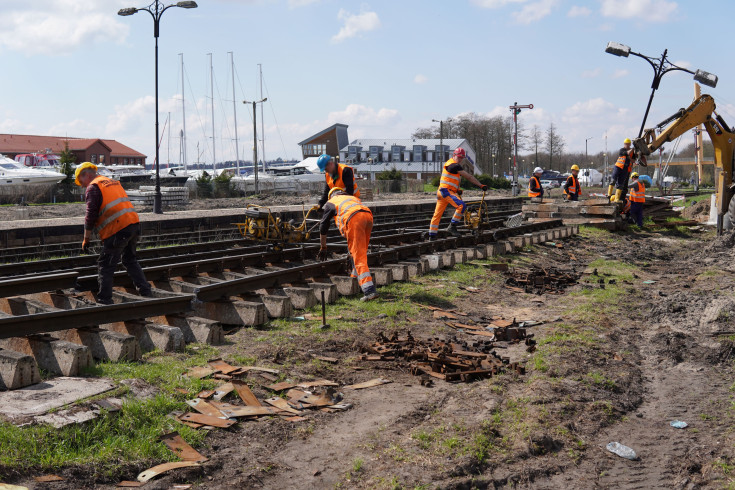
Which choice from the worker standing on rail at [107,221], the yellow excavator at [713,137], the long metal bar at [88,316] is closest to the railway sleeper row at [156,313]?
the long metal bar at [88,316]

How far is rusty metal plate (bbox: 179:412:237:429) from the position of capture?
491cm

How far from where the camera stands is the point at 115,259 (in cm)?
807

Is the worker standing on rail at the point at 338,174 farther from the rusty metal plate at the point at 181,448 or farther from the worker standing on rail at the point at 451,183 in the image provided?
the rusty metal plate at the point at 181,448

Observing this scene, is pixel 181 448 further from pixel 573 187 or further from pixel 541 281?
pixel 573 187

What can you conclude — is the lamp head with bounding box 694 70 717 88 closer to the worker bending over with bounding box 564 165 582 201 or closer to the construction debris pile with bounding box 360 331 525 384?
the worker bending over with bounding box 564 165 582 201

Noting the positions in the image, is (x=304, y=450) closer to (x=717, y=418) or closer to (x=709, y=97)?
(x=717, y=418)

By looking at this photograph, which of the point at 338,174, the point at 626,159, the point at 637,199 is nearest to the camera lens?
the point at 338,174

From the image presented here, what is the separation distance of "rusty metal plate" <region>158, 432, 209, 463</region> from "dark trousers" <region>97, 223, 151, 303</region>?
3776mm

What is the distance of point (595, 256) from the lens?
16891 millimetres

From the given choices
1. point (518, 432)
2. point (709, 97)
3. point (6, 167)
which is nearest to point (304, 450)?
point (518, 432)

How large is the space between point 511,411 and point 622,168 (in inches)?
712

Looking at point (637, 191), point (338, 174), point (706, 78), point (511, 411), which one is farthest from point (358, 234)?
point (637, 191)

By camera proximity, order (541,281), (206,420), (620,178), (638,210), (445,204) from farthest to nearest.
Result: (638,210)
(620,178)
(445,204)
(541,281)
(206,420)

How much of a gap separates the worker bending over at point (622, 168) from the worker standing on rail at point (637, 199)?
0.66m
